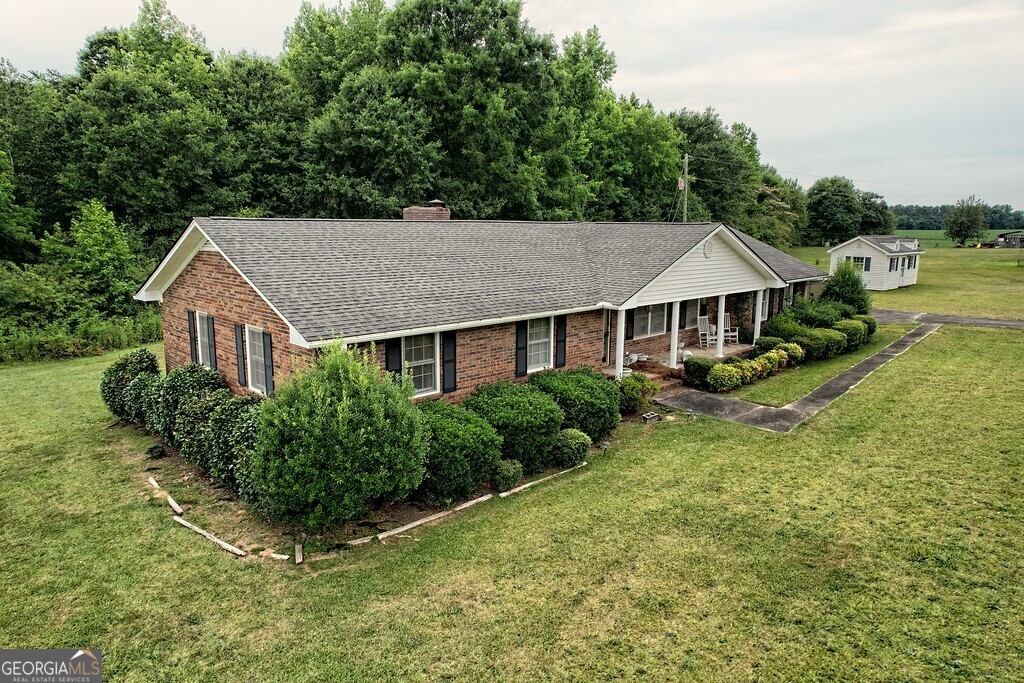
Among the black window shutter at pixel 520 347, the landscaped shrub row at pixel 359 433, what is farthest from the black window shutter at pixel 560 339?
the black window shutter at pixel 520 347

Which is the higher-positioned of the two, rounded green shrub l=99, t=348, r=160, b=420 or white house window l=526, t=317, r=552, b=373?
white house window l=526, t=317, r=552, b=373

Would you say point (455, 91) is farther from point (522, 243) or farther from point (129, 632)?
point (129, 632)

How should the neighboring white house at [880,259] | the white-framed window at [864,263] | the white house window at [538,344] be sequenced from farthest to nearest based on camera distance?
the white-framed window at [864,263]
the neighboring white house at [880,259]
the white house window at [538,344]

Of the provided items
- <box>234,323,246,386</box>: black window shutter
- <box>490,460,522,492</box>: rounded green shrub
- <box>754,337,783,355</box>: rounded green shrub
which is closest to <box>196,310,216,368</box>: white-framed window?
<box>234,323,246,386</box>: black window shutter

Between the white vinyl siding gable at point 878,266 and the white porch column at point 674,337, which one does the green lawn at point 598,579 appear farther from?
the white vinyl siding gable at point 878,266

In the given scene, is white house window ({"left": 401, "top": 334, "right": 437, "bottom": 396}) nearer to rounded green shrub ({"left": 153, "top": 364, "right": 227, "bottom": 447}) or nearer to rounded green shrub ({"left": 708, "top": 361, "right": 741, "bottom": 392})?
rounded green shrub ({"left": 153, "top": 364, "right": 227, "bottom": 447})

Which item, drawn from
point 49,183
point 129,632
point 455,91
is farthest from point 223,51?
point 129,632

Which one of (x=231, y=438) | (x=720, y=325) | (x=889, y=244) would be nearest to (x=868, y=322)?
(x=720, y=325)
